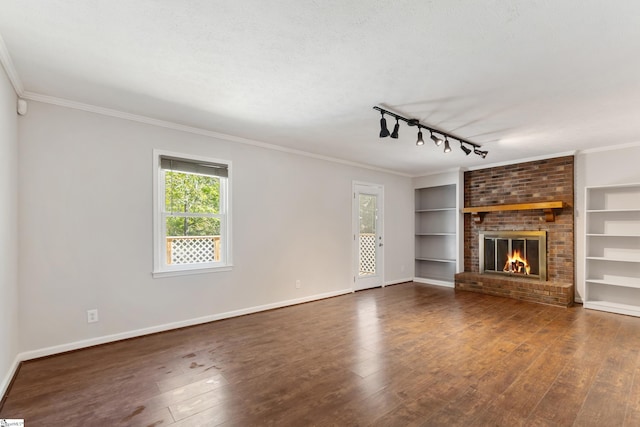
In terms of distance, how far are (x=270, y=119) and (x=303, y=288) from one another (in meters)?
2.73

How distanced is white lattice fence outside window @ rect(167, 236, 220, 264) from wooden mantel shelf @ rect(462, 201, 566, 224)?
476 cm

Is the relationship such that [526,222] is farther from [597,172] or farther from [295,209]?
[295,209]

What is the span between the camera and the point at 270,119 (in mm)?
3496

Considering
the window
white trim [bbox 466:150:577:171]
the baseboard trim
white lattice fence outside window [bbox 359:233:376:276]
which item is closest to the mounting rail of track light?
white trim [bbox 466:150:577:171]

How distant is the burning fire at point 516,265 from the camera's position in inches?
214

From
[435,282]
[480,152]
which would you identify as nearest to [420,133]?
[480,152]

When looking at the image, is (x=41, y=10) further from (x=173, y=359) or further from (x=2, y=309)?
(x=173, y=359)

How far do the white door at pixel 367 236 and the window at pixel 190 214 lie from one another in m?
2.57

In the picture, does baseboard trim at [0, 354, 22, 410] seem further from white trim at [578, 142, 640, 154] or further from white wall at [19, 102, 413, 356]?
white trim at [578, 142, 640, 154]

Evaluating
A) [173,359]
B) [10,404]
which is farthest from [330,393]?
[10,404]

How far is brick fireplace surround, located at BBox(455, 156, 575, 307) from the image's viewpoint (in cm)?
492

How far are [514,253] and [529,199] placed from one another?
3.33ft

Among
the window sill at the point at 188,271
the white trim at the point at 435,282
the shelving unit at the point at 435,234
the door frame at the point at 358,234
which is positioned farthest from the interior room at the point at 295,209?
the shelving unit at the point at 435,234

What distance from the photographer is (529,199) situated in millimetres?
5395
